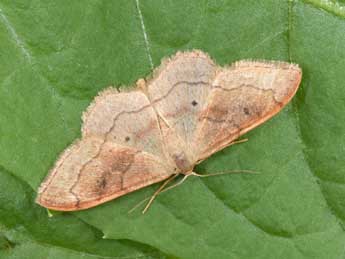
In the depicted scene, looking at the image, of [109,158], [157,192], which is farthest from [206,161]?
[109,158]

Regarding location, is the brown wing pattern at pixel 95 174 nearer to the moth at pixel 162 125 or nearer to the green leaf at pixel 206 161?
the moth at pixel 162 125

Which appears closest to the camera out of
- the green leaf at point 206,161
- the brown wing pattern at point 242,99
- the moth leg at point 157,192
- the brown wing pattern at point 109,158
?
the green leaf at point 206,161

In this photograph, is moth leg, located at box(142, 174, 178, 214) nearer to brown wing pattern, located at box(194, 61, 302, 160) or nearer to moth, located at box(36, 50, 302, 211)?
moth, located at box(36, 50, 302, 211)

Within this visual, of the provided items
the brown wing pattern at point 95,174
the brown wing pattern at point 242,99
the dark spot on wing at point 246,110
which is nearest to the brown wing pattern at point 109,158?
the brown wing pattern at point 95,174

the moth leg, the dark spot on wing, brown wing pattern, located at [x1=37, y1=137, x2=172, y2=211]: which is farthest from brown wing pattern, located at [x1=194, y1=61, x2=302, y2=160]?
brown wing pattern, located at [x1=37, y1=137, x2=172, y2=211]

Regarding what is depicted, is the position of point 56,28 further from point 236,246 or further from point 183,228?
point 236,246

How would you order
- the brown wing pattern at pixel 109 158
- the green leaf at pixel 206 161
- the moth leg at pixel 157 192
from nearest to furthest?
the green leaf at pixel 206 161 < the brown wing pattern at pixel 109 158 < the moth leg at pixel 157 192

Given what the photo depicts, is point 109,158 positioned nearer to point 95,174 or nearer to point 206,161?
point 95,174
